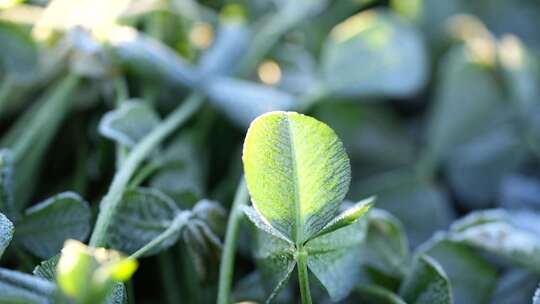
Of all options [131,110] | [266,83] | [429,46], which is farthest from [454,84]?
[131,110]

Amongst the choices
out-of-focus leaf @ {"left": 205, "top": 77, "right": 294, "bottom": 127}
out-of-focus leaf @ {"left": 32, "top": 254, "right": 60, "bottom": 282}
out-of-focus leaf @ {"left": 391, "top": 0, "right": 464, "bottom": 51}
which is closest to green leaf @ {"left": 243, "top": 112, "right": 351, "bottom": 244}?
out-of-focus leaf @ {"left": 32, "top": 254, "right": 60, "bottom": 282}

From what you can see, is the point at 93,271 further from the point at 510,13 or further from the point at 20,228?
the point at 510,13

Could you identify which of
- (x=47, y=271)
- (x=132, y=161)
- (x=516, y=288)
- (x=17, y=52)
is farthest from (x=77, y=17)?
(x=516, y=288)

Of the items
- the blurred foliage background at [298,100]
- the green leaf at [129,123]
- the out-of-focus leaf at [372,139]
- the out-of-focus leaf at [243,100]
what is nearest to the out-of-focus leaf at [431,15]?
the blurred foliage background at [298,100]

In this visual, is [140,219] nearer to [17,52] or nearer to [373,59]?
[17,52]

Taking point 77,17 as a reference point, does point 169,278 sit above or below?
below

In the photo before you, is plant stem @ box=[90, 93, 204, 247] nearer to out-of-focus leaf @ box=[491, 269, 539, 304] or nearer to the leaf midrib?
the leaf midrib
